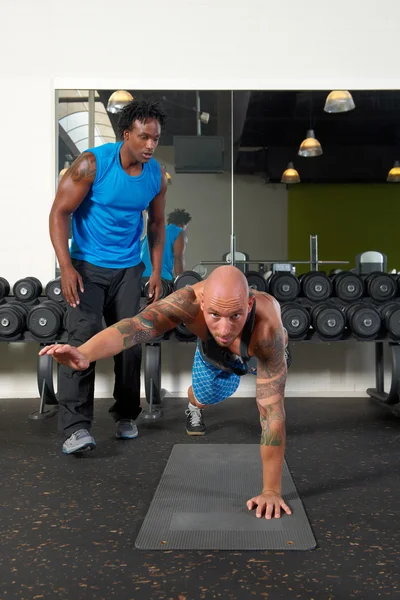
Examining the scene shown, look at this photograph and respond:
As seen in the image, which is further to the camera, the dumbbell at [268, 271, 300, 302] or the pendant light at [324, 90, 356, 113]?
the pendant light at [324, 90, 356, 113]

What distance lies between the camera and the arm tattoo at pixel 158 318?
1581mm

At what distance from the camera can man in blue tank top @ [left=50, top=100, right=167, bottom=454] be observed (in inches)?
92.4

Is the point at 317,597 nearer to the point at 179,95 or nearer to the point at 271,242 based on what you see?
the point at 271,242

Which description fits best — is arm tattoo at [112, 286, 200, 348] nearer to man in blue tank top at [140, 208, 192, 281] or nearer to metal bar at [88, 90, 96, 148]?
man in blue tank top at [140, 208, 192, 281]

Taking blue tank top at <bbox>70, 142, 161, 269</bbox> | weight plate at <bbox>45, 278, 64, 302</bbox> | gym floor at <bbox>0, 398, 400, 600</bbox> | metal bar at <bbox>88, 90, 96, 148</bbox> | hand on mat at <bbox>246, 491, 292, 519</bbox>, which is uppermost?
metal bar at <bbox>88, 90, 96, 148</bbox>

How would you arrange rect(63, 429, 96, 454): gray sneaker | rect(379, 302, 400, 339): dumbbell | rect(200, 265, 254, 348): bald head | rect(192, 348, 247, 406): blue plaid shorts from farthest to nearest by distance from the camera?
1. rect(379, 302, 400, 339): dumbbell
2. rect(63, 429, 96, 454): gray sneaker
3. rect(192, 348, 247, 406): blue plaid shorts
4. rect(200, 265, 254, 348): bald head

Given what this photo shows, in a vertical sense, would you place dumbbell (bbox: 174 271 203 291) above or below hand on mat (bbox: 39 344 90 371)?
above

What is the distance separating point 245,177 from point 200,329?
2018 millimetres

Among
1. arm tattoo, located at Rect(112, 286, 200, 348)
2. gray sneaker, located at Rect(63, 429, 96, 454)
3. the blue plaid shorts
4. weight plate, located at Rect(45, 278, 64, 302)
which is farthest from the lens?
weight plate, located at Rect(45, 278, 64, 302)

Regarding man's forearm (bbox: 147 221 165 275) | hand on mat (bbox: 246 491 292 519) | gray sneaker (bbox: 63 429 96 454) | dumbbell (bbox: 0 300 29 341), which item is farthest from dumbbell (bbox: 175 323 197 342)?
hand on mat (bbox: 246 491 292 519)

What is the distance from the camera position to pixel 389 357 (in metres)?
3.77

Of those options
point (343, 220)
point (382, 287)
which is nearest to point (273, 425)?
point (382, 287)

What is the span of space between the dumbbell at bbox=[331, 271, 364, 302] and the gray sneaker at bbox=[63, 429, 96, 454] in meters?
1.66
